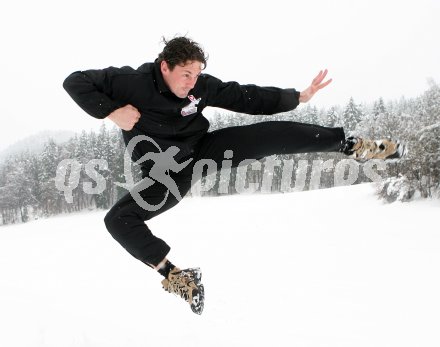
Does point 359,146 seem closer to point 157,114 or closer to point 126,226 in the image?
point 157,114

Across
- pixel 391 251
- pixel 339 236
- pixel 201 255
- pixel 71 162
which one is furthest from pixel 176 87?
pixel 71 162

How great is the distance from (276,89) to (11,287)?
551 inches

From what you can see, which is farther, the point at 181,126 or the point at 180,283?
the point at 181,126

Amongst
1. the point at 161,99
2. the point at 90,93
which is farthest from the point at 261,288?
the point at 90,93

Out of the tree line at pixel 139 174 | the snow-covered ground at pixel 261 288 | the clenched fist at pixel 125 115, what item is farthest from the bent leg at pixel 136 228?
the tree line at pixel 139 174

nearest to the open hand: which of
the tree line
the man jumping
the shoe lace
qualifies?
the man jumping

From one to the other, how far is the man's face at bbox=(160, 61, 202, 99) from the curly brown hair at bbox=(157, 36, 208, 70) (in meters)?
0.04

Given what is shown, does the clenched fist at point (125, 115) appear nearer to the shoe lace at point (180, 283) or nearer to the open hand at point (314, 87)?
the shoe lace at point (180, 283)

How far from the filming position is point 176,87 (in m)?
3.31

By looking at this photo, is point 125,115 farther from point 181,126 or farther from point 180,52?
point 180,52

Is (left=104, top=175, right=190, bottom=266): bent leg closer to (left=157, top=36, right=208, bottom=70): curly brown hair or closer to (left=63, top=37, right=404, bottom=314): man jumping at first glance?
(left=63, top=37, right=404, bottom=314): man jumping

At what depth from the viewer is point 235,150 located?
11.6 ft

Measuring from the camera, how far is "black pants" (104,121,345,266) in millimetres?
3359

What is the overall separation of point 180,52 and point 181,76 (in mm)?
203
